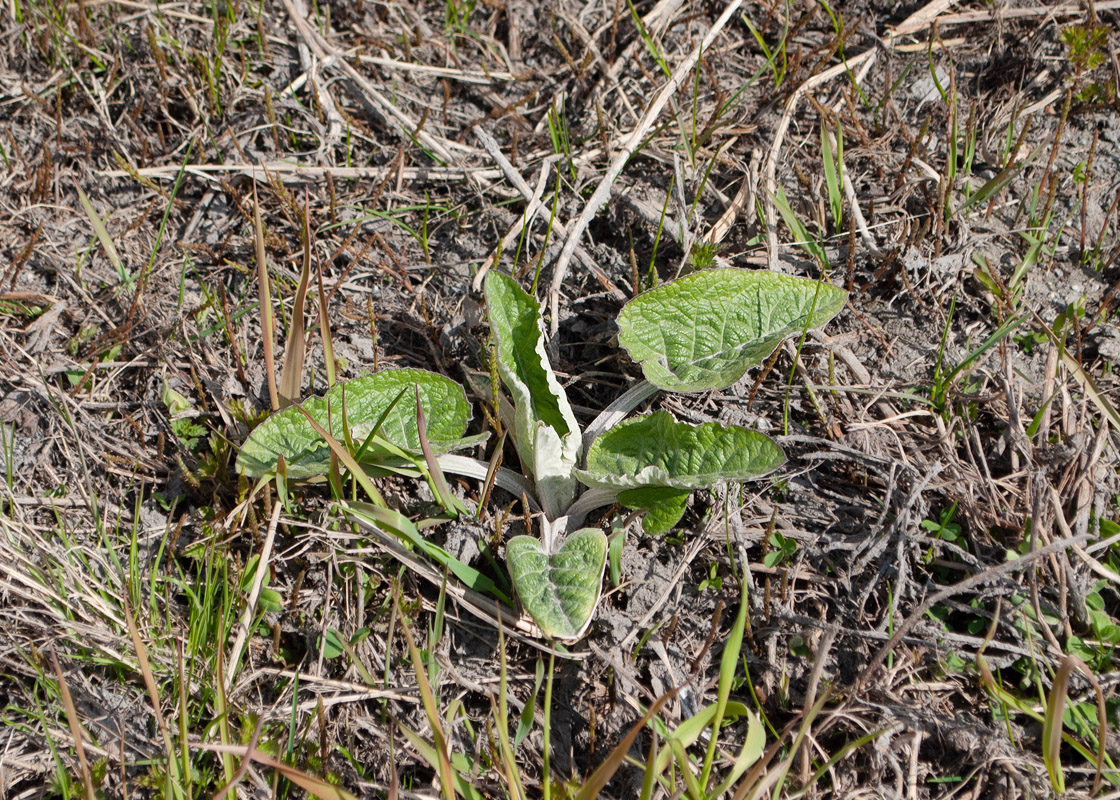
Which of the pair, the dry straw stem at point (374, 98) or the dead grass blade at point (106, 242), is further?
the dry straw stem at point (374, 98)

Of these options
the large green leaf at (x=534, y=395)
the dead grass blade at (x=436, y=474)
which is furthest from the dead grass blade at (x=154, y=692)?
the large green leaf at (x=534, y=395)

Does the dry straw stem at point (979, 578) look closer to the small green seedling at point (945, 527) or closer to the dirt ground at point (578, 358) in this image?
the dirt ground at point (578, 358)

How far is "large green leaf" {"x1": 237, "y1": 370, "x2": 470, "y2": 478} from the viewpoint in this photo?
1818mm

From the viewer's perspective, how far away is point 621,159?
241 centimetres

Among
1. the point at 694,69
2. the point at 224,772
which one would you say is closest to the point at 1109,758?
the point at 224,772

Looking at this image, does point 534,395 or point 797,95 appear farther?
point 797,95

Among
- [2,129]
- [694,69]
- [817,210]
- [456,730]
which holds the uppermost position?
[694,69]

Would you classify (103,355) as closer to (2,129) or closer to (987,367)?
(2,129)

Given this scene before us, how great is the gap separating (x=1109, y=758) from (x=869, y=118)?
187 centimetres

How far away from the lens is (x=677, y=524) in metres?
1.95

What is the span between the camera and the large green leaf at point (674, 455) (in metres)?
1.66

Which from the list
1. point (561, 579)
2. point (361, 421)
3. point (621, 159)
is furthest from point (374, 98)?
point (561, 579)

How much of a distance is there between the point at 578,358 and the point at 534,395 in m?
0.30

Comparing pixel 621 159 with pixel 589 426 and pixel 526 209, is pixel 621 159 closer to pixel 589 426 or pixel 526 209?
pixel 526 209
